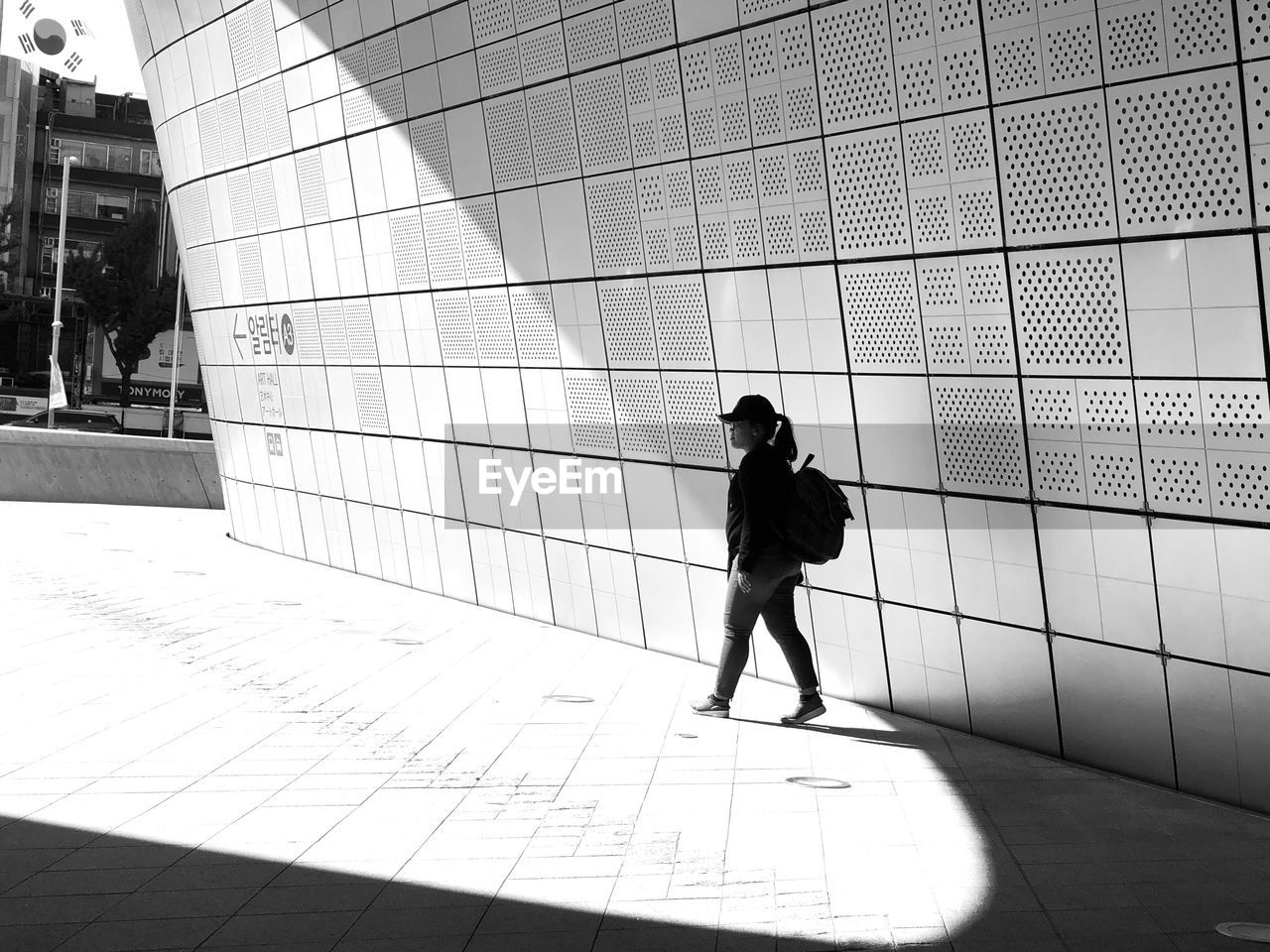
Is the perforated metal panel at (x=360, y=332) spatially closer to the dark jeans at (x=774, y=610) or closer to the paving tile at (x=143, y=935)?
the dark jeans at (x=774, y=610)

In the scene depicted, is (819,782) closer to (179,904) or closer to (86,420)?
(179,904)

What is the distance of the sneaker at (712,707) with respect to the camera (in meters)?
7.60

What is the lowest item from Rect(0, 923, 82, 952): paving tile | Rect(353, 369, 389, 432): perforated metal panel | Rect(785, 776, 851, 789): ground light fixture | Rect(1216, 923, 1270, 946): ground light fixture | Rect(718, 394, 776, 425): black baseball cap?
Rect(785, 776, 851, 789): ground light fixture

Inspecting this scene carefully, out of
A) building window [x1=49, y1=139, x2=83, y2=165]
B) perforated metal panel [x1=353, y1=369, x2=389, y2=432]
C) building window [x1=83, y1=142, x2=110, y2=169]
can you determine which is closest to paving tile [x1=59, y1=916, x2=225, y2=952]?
perforated metal panel [x1=353, y1=369, x2=389, y2=432]

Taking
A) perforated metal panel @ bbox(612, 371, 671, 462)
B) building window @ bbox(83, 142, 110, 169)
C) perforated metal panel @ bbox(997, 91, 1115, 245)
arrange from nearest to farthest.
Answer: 1. perforated metal panel @ bbox(997, 91, 1115, 245)
2. perforated metal panel @ bbox(612, 371, 671, 462)
3. building window @ bbox(83, 142, 110, 169)

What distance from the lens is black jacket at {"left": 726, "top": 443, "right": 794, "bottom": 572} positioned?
23.1 feet

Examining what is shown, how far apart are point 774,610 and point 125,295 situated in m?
54.5

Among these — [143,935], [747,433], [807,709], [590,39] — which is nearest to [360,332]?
[590,39]

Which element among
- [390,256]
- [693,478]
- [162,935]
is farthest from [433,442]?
[162,935]

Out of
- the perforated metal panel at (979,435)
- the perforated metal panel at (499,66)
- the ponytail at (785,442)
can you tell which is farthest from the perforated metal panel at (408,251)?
the perforated metal panel at (979,435)

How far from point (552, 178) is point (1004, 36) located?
Answer: 4.24 meters

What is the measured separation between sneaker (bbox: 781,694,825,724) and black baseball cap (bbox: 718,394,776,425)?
65.7 inches

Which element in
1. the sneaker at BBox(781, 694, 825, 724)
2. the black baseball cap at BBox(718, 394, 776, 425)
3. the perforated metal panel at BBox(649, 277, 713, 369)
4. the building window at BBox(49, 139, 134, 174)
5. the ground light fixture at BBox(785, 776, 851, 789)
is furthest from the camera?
the building window at BBox(49, 139, 134, 174)

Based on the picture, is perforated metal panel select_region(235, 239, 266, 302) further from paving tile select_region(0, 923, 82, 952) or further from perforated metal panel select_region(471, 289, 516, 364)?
paving tile select_region(0, 923, 82, 952)
